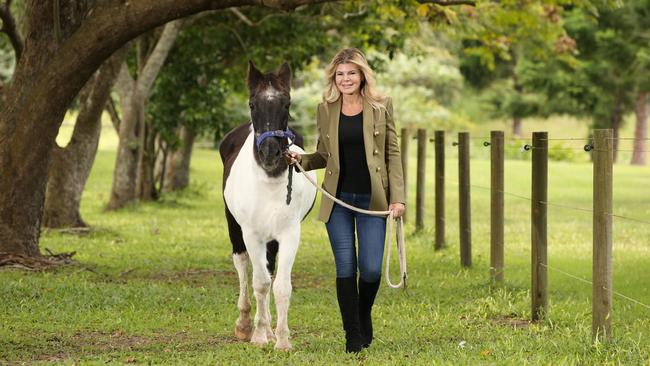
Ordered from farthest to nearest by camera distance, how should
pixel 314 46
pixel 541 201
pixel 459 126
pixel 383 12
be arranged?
pixel 459 126, pixel 314 46, pixel 383 12, pixel 541 201

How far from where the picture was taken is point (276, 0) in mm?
10648

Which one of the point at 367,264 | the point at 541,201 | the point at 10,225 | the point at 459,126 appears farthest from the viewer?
the point at 459,126

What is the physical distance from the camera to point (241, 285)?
9.26 metres

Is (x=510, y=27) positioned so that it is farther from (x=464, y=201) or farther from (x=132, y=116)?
(x=464, y=201)

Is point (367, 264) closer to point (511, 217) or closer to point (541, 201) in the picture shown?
point (541, 201)

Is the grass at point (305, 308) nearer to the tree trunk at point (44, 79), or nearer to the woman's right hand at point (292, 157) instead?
the tree trunk at point (44, 79)

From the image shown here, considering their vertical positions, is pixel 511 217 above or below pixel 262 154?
below

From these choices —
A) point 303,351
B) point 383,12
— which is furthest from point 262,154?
point 383,12

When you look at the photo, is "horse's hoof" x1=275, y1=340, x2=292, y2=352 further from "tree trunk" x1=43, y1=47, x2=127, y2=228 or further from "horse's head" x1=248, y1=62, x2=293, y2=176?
"tree trunk" x1=43, y1=47, x2=127, y2=228

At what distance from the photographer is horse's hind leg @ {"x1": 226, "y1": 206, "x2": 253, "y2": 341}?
9.00 m

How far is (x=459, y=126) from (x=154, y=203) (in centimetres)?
4074

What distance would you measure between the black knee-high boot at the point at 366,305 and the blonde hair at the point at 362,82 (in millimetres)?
1332

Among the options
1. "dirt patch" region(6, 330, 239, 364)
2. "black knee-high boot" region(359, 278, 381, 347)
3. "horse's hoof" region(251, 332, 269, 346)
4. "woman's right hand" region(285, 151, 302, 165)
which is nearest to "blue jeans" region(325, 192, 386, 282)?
"black knee-high boot" region(359, 278, 381, 347)

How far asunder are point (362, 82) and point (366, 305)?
1.66 metres
